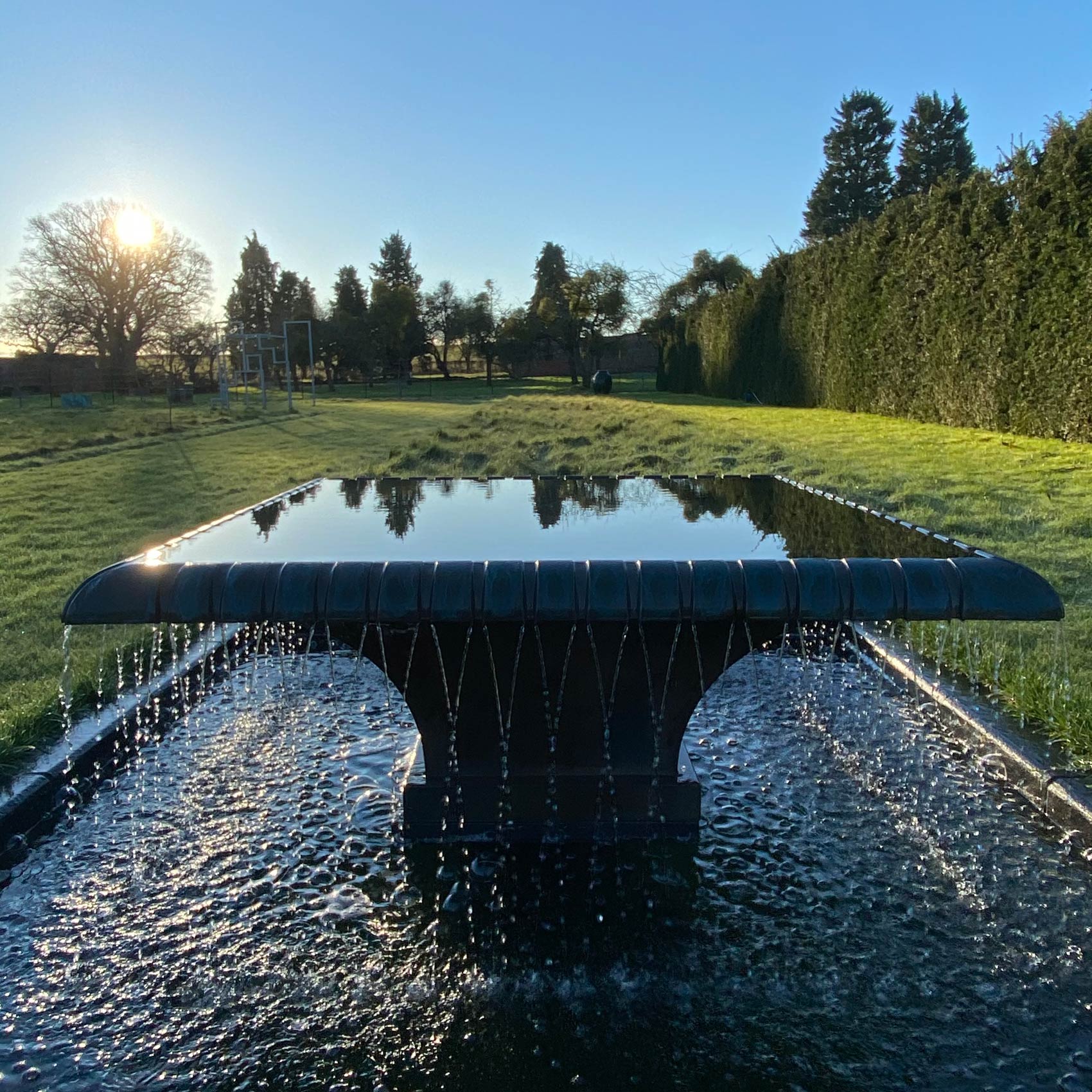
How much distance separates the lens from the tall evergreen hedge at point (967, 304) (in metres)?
10.1

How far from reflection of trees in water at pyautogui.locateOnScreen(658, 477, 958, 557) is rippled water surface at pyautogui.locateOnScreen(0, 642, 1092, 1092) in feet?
3.17

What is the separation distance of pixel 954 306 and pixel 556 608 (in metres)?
12.3

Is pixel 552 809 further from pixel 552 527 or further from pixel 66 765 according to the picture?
pixel 66 765

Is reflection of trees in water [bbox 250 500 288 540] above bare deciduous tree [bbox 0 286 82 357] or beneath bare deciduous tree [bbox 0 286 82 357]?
beneath

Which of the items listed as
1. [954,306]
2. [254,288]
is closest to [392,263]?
[254,288]

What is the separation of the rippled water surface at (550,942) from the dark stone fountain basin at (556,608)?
0.91 feet

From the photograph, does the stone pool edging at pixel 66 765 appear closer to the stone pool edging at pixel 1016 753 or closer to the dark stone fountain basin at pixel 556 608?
the dark stone fountain basin at pixel 556 608

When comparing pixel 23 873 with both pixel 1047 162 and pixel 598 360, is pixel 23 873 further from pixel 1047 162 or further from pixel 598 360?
pixel 598 360

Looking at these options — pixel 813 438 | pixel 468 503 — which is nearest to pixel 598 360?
pixel 813 438

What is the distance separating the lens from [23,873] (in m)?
3.16

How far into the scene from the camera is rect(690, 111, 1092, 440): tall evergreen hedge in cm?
1012

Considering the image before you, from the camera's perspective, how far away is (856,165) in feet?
156

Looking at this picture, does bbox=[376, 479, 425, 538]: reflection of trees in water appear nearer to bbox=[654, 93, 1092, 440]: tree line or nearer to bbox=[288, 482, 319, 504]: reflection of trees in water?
bbox=[288, 482, 319, 504]: reflection of trees in water

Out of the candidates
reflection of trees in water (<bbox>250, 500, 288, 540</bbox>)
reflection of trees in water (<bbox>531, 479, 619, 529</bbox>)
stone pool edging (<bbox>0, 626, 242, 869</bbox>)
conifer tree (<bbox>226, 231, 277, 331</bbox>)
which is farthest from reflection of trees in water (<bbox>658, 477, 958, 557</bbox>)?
conifer tree (<bbox>226, 231, 277, 331</bbox>)
